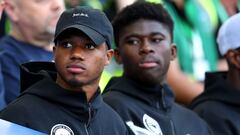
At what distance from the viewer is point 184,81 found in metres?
6.79

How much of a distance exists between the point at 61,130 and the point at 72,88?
267 millimetres

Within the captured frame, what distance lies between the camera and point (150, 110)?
5.21 meters

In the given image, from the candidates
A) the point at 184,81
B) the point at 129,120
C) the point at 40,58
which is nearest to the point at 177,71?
the point at 184,81

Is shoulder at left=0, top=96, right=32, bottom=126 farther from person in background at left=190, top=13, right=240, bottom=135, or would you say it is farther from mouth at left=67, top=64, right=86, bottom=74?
person in background at left=190, top=13, right=240, bottom=135

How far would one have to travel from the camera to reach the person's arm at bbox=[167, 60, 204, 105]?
6777 millimetres

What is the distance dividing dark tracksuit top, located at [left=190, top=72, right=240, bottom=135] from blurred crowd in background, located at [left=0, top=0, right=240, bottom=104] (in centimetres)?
78

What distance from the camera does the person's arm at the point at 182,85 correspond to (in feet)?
22.2

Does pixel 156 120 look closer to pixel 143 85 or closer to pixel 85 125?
pixel 143 85

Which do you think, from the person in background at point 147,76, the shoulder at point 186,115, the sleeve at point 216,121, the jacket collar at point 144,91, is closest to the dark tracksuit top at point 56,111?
the person in background at point 147,76

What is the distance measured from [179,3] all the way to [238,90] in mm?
1548

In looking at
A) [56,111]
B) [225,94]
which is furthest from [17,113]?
[225,94]

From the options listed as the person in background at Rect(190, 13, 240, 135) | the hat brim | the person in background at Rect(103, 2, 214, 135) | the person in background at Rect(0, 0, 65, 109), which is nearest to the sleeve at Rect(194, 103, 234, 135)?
the person in background at Rect(190, 13, 240, 135)

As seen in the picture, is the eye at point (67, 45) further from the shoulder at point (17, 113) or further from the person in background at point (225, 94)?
the person in background at point (225, 94)

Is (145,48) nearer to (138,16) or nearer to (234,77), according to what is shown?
(138,16)
